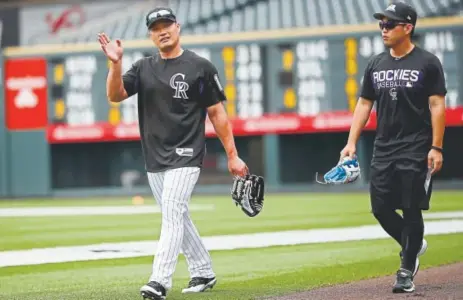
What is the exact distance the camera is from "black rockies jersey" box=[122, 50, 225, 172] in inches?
280

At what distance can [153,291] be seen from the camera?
264 inches

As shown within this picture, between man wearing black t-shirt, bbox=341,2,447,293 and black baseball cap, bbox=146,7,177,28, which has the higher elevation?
black baseball cap, bbox=146,7,177,28

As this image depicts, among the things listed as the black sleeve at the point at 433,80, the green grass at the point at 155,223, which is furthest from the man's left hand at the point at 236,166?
the green grass at the point at 155,223

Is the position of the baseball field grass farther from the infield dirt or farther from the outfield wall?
the outfield wall

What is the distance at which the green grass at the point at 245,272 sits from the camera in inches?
298

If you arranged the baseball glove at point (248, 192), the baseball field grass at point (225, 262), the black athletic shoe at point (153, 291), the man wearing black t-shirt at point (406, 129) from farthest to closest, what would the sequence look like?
the baseball field grass at point (225, 262) < the baseball glove at point (248, 192) < the man wearing black t-shirt at point (406, 129) < the black athletic shoe at point (153, 291)

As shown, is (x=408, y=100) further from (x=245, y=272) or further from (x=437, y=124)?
(x=245, y=272)

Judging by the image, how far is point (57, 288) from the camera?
7969 mm

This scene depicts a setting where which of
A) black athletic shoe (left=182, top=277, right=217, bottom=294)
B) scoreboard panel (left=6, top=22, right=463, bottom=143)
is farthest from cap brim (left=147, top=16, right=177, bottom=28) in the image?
scoreboard panel (left=6, top=22, right=463, bottom=143)

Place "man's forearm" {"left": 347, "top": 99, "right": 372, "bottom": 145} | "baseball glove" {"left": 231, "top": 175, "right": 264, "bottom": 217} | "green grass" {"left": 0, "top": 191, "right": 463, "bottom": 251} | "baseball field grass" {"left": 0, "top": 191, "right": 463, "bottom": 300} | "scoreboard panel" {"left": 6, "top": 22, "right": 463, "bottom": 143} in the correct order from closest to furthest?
"baseball glove" {"left": 231, "top": 175, "right": 264, "bottom": 217} < "man's forearm" {"left": 347, "top": 99, "right": 372, "bottom": 145} < "baseball field grass" {"left": 0, "top": 191, "right": 463, "bottom": 300} < "green grass" {"left": 0, "top": 191, "right": 463, "bottom": 251} < "scoreboard panel" {"left": 6, "top": 22, "right": 463, "bottom": 143}

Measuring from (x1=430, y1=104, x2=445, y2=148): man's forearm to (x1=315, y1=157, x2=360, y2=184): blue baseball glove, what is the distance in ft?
1.84

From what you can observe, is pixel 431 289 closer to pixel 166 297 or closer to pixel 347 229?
pixel 166 297

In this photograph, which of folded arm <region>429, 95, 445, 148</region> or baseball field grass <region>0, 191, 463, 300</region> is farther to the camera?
baseball field grass <region>0, 191, 463, 300</region>

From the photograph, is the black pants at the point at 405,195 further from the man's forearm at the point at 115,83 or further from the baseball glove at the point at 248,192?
the man's forearm at the point at 115,83
